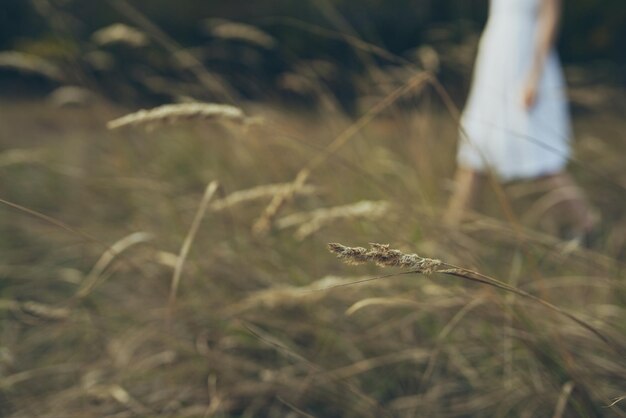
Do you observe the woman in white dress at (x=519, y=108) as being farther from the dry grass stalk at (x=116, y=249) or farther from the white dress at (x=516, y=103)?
the dry grass stalk at (x=116, y=249)

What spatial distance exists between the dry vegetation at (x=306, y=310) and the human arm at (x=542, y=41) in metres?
0.45

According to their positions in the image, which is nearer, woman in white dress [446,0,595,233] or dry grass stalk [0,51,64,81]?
dry grass stalk [0,51,64,81]

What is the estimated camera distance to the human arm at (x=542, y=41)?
271cm

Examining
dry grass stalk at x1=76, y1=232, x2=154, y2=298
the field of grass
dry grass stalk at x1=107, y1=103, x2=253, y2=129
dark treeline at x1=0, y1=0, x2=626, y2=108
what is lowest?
dark treeline at x1=0, y1=0, x2=626, y2=108

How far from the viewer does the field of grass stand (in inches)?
55.7

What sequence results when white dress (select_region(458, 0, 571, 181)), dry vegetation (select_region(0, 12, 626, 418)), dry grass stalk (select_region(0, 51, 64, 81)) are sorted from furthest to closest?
1. white dress (select_region(458, 0, 571, 181))
2. dry grass stalk (select_region(0, 51, 64, 81))
3. dry vegetation (select_region(0, 12, 626, 418))

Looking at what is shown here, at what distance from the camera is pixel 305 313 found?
1.95 m

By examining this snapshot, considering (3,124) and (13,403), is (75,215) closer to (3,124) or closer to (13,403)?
(13,403)

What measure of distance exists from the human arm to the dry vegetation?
0.45m

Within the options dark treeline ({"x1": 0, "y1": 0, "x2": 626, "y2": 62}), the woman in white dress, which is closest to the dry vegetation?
the woman in white dress

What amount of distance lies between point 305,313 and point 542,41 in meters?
1.37

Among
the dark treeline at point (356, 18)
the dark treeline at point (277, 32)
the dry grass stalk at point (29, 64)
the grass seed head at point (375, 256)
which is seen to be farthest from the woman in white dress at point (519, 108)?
the dark treeline at point (356, 18)

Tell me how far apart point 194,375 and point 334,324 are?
1.12ft

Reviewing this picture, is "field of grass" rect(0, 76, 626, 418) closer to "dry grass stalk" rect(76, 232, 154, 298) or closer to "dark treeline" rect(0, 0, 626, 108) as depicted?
"dry grass stalk" rect(76, 232, 154, 298)
